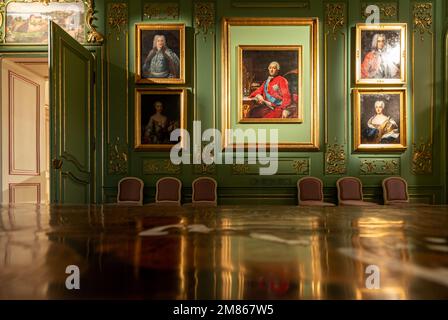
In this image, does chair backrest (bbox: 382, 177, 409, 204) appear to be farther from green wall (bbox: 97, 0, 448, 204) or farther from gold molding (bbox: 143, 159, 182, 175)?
gold molding (bbox: 143, 159, 182, 175)

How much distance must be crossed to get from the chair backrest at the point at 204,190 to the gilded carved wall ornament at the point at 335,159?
189 centimetres

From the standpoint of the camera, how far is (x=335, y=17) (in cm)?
506

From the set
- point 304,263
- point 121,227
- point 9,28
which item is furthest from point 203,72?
point 304,263

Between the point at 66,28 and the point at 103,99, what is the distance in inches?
52.5

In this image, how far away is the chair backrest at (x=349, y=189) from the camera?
15.9 feet

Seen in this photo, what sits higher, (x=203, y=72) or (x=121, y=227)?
(x=203, y=72)

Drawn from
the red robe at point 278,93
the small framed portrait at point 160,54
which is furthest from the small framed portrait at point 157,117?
the red robe at point 278,93

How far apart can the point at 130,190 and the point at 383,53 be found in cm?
470

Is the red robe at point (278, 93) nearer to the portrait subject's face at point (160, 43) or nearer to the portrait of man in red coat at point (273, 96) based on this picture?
the portrait of man in red coat at point (273, 96)

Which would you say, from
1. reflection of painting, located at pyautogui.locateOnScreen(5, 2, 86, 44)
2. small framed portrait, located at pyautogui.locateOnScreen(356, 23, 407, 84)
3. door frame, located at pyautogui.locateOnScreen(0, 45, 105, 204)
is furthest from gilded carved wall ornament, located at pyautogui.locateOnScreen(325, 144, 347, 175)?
reflection of painting, located at pyautogui.locateOnScreen(5, 2, 86, 44)

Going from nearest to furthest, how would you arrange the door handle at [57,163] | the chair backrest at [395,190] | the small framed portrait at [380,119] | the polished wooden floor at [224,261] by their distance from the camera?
the polished wooden floor at [224,261], the door handle at [57,163], the chair backrest at [395,190], the small framed portrait at [380,119]

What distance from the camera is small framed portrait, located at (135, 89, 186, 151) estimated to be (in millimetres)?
5035

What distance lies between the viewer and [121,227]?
0.88 metres
